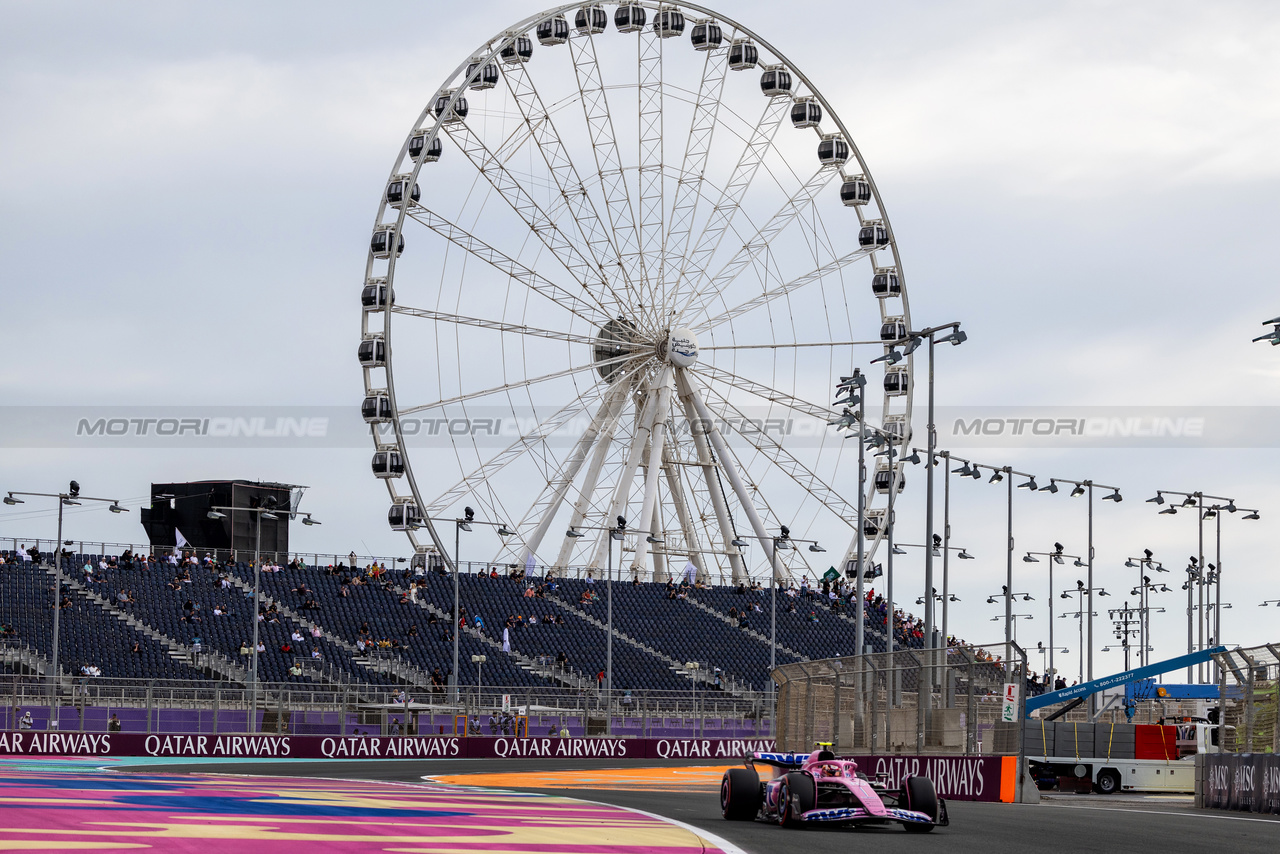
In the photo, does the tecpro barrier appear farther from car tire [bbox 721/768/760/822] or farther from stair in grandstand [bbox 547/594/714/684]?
stair in grandstand [bbox 547/594/714/684]

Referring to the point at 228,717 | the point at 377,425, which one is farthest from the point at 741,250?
the point at 228,717

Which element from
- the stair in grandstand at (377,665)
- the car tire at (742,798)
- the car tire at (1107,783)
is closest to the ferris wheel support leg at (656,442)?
the stair in grandstand at (377,665)

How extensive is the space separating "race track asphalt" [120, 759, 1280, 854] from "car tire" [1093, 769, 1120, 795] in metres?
2.78

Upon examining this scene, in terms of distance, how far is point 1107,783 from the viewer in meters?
29.4

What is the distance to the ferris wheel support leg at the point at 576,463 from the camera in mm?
57625

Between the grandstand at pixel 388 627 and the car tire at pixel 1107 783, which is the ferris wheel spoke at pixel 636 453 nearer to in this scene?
the grandstand at pixel 388 627

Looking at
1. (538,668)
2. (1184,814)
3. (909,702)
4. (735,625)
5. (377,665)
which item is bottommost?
(538,668)

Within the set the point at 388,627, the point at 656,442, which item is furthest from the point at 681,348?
the point at 388,627

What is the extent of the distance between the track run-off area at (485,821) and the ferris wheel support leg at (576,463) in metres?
30.6

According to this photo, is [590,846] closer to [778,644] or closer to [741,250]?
[741,250]

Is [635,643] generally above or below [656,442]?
below

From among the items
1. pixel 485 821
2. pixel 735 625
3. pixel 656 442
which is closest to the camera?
pixel 485 821

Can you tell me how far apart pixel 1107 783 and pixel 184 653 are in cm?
3102

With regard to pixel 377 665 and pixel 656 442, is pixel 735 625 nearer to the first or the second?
pixel 656 442
